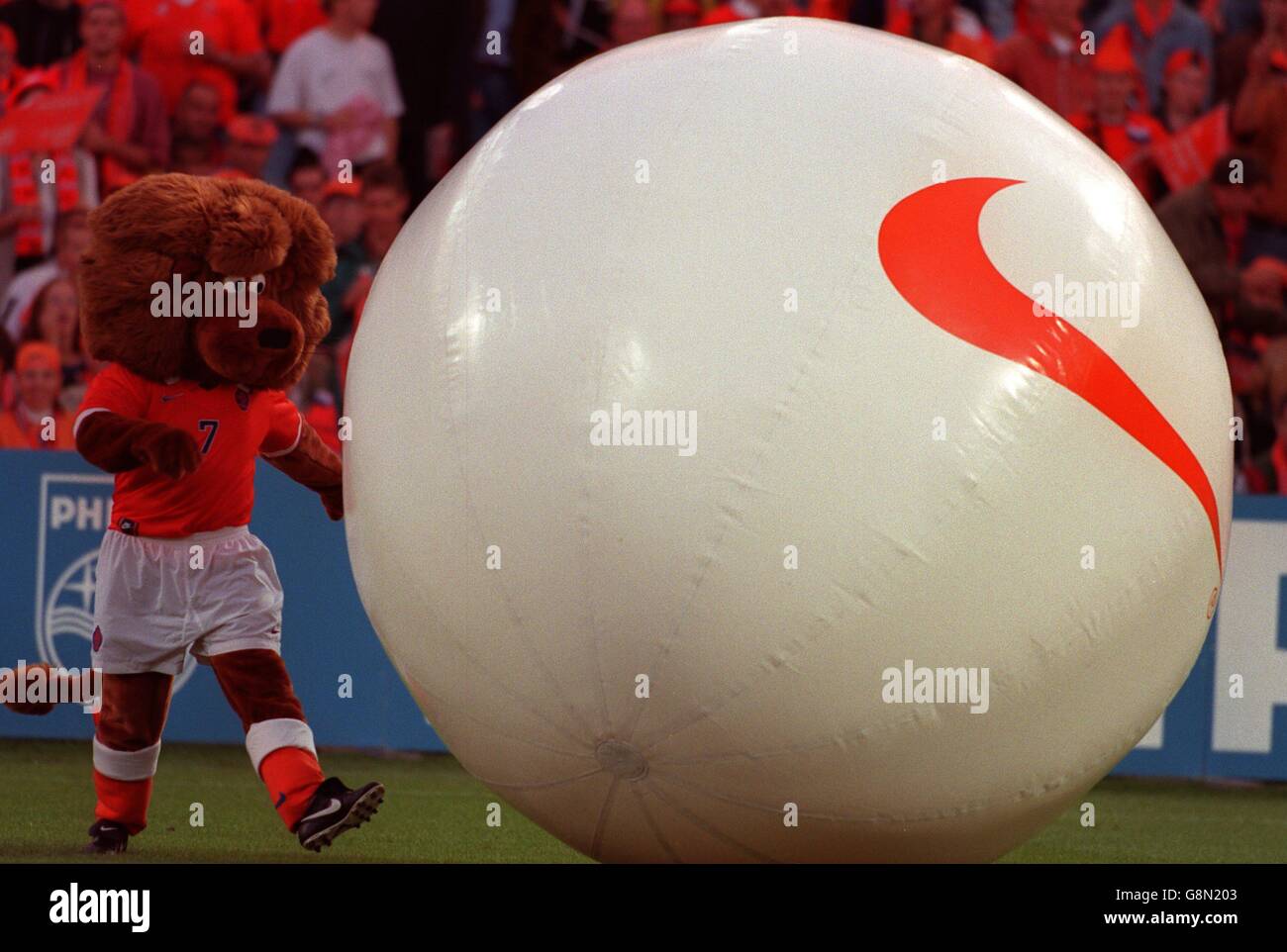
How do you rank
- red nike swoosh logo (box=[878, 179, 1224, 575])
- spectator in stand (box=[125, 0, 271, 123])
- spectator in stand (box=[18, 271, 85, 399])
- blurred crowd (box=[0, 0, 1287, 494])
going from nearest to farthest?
1. red nike swoosh logo (box=[878, 179, 1224, 575])
2. spectator in stand (box=[18, 271, 85, 399])
3. blurred crowd (box=[0, 0, 1287, 494])
4. spectator in stand (box=[125, 0, 271, 123])

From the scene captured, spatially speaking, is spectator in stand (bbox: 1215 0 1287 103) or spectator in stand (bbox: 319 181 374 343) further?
spectator in stand (bbox: 1215 0 1287 103)

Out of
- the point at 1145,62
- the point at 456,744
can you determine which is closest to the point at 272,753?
the point at 456,744

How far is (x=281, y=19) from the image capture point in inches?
408

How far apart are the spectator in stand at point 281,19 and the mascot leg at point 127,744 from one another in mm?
5956

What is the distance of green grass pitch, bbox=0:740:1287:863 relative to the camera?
541 centimetres

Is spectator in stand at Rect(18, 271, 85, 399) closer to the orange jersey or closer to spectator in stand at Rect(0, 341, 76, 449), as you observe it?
spectator in stand at Rect(0, 341, 76, 449)

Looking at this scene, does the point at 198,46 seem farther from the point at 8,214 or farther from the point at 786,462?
the point at 786,462

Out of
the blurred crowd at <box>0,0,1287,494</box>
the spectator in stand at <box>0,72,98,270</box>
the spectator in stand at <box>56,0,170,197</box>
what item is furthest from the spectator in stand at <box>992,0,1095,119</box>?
the spectator in stand at <box>0,72,98,270</box>

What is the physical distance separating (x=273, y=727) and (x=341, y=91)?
5927 mm

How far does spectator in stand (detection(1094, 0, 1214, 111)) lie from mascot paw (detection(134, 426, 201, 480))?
707 cm

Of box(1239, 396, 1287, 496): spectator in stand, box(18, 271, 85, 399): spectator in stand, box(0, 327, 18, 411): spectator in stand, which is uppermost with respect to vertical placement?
box(18, 271, 85, 399): spectator in stand

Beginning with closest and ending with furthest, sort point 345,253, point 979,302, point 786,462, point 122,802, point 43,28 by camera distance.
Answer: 1. point 786,462
2. point 979,302
3. point 122,802
4. point 345,253
5. point 43,28

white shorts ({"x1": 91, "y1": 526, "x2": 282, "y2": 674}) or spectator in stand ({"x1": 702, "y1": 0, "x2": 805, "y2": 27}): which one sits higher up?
spectator in stand ({"x1": 702, "y1": 0, "x2": 805, "y2": 27})

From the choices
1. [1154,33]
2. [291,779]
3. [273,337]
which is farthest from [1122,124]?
[291,779]
